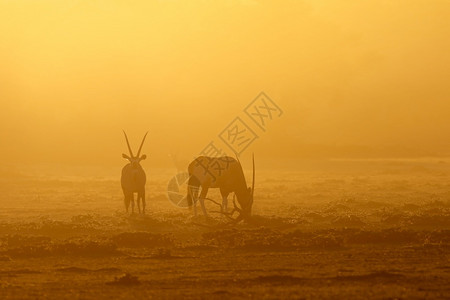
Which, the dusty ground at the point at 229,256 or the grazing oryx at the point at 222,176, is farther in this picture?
the grazing oryx at the point at 222,176

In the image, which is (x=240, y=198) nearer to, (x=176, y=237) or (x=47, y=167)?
(x=176, y=237)

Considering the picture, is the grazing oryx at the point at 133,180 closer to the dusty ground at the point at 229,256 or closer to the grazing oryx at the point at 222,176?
the dusty ground at the point at 229,256

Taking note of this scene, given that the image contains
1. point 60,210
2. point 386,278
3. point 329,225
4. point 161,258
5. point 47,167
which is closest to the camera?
point 386,278

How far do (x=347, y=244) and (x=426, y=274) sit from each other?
4.68 metres

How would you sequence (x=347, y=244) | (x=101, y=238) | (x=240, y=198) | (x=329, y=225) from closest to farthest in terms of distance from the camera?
(x=347, y=244) → (x=101, y=238) → (x=329, y=225) → (x=240, y=198)

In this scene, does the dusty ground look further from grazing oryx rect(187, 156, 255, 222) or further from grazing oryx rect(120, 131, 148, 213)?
grazing oryx rect(187, 156, 255, 222)

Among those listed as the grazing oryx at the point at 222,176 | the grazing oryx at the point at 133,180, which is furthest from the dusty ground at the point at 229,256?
the grazing oryx at the point at 222,176

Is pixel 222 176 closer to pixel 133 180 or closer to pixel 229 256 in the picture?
pixel 133 180

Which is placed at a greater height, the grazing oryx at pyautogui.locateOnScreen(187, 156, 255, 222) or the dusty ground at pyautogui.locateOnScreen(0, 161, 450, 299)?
the grazing oryx at pyautogui.locateOnScreen(187, 156, 255, 222)

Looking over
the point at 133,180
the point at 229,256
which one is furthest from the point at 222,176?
the point at 229,256

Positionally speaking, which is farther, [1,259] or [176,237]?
[176,237]

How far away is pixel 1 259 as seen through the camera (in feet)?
55.3

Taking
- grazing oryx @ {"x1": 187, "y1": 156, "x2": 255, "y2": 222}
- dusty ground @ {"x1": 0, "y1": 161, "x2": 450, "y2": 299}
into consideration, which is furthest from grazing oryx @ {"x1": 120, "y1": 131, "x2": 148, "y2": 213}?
grazing oryx @ {"x1": 187, "y1": 156, "x2": 255, "y2": 222}

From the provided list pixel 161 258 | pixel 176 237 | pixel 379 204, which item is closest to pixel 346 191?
pixel 379 204
